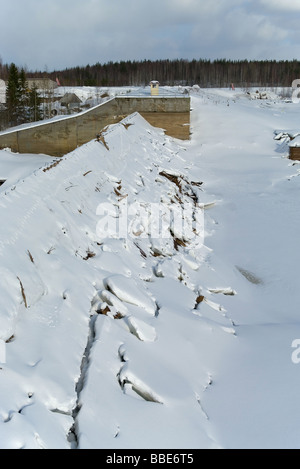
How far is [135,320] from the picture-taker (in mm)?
3375

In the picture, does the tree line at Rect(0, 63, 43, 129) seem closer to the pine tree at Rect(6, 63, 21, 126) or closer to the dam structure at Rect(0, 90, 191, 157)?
the pine tree at Rect(6, 63, 21, 126)

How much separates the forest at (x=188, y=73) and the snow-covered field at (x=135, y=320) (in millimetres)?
62765

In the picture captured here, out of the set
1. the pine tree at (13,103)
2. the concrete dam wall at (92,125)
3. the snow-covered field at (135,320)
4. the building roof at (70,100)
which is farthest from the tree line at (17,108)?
the snow-covered field at (135,320)

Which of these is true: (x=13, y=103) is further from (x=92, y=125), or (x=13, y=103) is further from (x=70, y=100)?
(x=92, y=125)

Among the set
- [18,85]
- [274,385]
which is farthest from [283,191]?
[18,85]

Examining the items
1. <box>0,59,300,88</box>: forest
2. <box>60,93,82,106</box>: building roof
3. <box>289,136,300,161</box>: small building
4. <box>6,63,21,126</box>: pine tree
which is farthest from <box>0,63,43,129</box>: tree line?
<box>0,59,300,88</box>: forest

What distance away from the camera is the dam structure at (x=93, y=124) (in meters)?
14.4

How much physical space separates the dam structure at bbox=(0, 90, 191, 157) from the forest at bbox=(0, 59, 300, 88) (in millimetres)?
52255

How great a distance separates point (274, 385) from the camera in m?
3.02

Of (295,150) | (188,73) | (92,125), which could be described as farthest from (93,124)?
(188,73)

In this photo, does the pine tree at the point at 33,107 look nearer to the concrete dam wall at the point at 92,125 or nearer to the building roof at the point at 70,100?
the building roof at the point at 70,100

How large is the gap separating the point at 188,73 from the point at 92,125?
64.0m

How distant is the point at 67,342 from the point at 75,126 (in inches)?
501

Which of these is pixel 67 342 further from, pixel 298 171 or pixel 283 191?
pixel 298 171
